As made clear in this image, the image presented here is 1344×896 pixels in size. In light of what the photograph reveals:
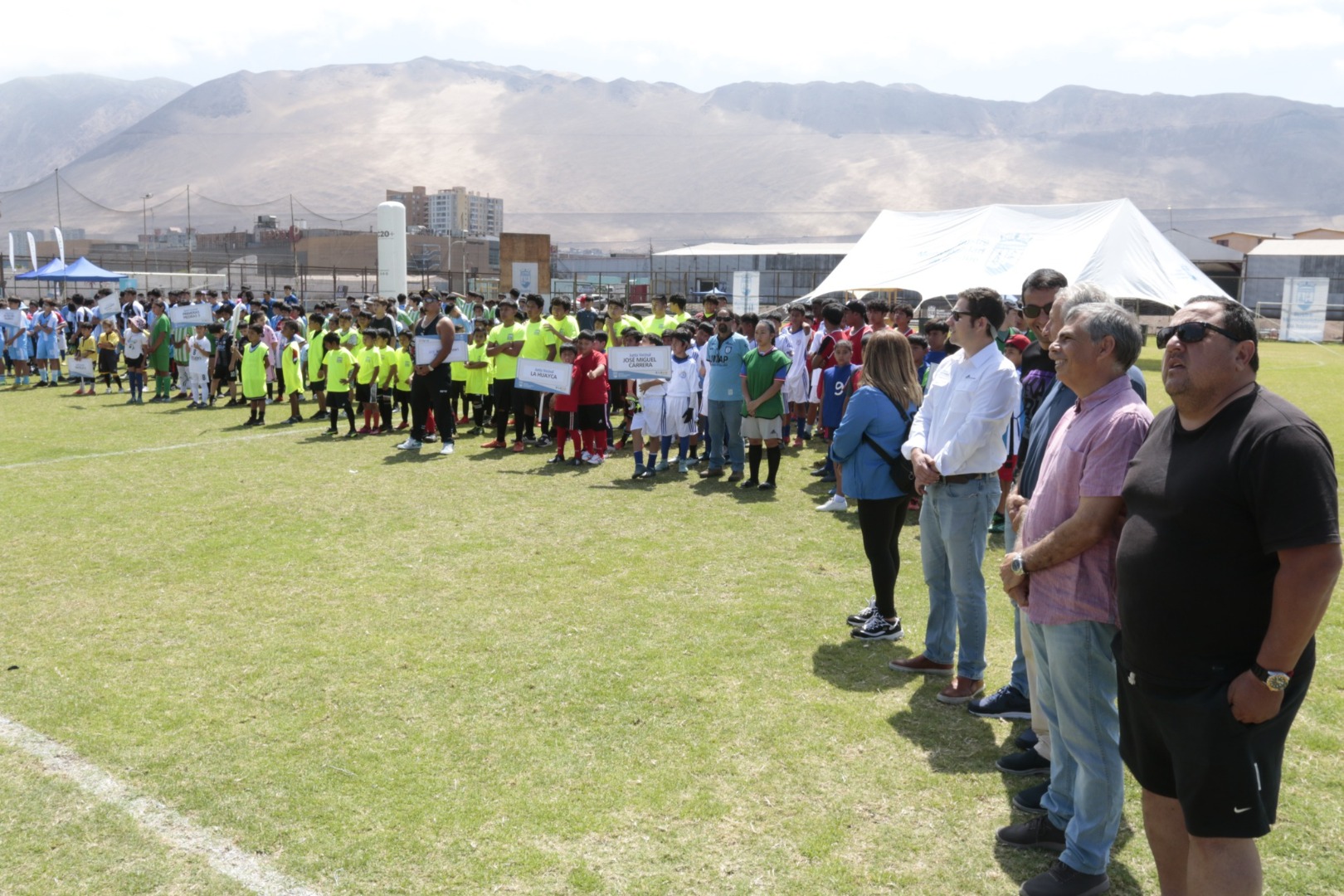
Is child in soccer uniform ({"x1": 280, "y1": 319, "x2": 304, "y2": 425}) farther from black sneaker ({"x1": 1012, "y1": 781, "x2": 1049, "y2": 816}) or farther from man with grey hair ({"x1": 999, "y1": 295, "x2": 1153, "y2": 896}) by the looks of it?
man with grey hair ({"x1": 999, "y1": 295, "x2": 1153, "y2": 896})

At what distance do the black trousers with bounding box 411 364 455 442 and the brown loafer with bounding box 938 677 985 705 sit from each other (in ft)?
30.1

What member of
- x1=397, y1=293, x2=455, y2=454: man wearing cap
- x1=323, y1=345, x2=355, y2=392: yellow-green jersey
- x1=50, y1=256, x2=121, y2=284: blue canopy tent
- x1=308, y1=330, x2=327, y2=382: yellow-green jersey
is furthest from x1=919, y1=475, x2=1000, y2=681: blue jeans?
x1=50, y1=256, x2=121, y2=284: blue canopy tent

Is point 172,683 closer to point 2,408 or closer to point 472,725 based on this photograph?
point 472,725

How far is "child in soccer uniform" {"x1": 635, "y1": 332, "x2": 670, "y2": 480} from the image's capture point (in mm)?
11406

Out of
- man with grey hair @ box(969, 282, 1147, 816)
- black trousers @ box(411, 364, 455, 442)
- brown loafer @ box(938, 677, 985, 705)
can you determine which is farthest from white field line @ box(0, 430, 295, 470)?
man with grey hair @ box(969, 282, 1147, 816)

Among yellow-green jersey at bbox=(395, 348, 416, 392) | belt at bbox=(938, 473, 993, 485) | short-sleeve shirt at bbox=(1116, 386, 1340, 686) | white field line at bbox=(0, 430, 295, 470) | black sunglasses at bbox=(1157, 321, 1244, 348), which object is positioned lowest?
white field line at bbox=(0, 430, 295, 470)

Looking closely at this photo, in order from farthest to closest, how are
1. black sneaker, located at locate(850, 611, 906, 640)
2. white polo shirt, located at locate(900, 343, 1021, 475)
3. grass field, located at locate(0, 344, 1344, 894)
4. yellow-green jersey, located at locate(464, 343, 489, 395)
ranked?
yellow-green jersey, located at locate(464, 343, 489, 395) → black sneaker, located at locate(850, 611, 906, 640) → white polo shirt, located at locate(900, 343, 1021, 475) → grass field, located at locate(0, 344, 1344, 894)

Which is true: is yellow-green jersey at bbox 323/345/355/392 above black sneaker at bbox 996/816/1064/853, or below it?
above

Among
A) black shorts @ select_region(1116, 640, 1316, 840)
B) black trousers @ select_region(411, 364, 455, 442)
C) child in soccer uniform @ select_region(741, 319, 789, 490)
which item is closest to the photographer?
black shorts @ select_region(1116, 640, 1316, 840)

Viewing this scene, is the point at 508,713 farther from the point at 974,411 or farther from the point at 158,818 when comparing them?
the point at 974,411

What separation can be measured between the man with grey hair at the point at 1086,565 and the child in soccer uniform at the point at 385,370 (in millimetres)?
12079

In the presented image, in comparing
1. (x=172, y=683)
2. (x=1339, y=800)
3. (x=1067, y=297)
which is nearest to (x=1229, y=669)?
(x=1067, y=297)

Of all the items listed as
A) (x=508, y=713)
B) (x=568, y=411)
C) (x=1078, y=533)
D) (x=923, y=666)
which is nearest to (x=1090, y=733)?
(x=1078, y=533)

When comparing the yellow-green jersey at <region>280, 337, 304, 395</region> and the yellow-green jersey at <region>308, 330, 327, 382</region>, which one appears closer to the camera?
the yellow-green jersey at <region>308, 330, 327, 382</region>
